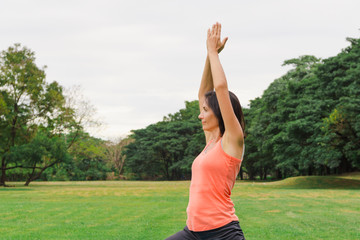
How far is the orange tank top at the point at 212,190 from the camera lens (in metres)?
2.50

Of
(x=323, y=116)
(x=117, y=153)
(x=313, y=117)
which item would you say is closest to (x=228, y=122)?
(x=313, y=117)

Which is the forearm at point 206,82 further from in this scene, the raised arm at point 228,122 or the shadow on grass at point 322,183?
the shadow on grass at point 322,183

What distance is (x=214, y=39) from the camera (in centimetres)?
270

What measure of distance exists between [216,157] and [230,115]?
28 centimetres

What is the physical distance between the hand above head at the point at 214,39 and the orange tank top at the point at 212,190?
0.69m

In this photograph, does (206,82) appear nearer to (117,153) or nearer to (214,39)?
(214,39)

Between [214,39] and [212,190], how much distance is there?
3.34 feet

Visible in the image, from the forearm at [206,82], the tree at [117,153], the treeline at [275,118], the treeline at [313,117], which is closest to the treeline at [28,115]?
the treeline at [275,118]

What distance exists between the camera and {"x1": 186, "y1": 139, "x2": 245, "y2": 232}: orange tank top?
2500 millimetres

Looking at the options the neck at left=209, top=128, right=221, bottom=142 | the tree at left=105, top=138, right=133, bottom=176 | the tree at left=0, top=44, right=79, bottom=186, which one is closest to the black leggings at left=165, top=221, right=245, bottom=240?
the neck at left=209, top=128, right=221, bottom=142

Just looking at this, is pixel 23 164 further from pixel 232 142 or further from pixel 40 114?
pixel 232 142

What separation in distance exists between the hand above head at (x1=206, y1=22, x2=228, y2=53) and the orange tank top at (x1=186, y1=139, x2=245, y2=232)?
0.69 meters

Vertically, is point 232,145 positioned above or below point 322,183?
above

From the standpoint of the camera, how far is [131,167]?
216 ft
